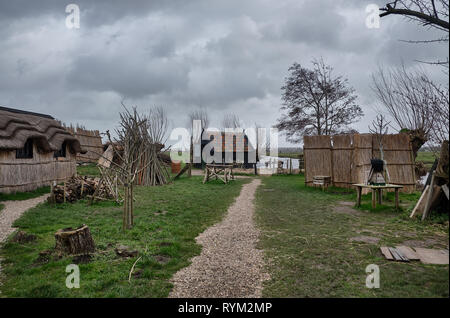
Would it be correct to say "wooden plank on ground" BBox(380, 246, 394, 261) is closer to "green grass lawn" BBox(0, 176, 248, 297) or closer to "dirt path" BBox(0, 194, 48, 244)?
"green grass lawn" BBox(0, 176, 248, 297)

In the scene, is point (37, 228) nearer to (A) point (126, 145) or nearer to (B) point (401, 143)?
(A) point (126, 145)

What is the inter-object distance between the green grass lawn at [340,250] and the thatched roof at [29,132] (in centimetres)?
1021

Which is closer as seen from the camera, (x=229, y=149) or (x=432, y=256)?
(x=432, y=256)

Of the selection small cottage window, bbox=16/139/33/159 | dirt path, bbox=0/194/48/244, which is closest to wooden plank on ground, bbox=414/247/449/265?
dirt path, bbox=0/194/48/244

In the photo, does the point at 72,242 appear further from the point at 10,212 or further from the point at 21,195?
the point at 21,195

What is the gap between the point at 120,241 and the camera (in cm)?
561

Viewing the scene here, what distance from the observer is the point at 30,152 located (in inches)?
513

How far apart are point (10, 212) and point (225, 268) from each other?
25.2 ft

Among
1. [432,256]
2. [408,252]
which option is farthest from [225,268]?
[432,256]

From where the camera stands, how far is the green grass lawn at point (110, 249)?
3.68 meters

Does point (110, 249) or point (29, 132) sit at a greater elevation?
point (29, 132)
